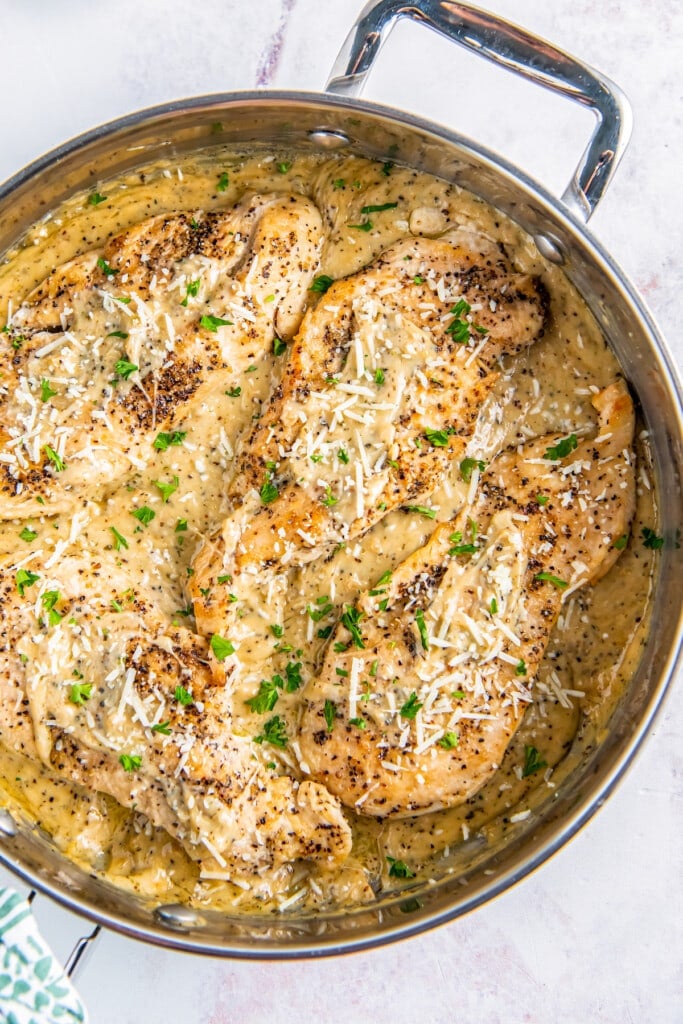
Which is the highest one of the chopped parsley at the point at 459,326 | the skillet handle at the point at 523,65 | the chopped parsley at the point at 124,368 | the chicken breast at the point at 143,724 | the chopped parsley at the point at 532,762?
the skillet handle at the point at 523,65

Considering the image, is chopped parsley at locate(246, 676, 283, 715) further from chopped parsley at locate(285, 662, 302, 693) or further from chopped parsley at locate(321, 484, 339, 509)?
chopped parsley at locate(321, 484, 339, 509)

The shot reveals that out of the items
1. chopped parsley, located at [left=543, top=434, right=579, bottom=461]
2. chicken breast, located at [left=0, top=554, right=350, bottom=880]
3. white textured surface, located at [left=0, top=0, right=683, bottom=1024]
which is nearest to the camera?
chicken breast, located at [left=0, top=554, right=350, bottom=880]

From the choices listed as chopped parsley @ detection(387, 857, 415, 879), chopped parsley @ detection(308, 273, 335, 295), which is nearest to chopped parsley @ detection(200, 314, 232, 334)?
chopped parsley @ detection(308, 273, 335, 295)

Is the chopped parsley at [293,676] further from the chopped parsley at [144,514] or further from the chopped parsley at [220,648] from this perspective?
the chopped parsley at [144,514]

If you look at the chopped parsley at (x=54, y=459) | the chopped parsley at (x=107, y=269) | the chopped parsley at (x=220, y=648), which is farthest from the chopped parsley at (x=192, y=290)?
the chopped parsley at (x=220, y=648)

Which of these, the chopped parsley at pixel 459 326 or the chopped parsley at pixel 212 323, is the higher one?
the chopped parsley at pixel 459 326

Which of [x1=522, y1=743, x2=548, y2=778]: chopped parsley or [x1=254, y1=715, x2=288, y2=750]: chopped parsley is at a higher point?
[x1=522, y1=743, x2=548, y2=778]: chopped parsley

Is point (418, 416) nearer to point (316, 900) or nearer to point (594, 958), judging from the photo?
point (316, 900)
